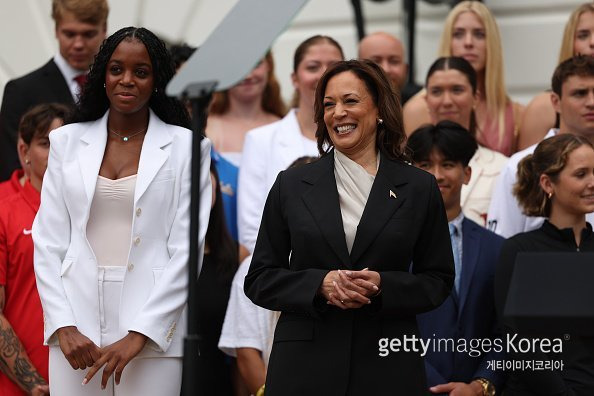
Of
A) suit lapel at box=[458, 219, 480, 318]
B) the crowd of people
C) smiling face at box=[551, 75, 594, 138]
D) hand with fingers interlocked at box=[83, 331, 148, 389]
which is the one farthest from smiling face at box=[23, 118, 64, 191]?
smiling face at box=[551, 75, 594, 138]

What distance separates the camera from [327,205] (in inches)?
184

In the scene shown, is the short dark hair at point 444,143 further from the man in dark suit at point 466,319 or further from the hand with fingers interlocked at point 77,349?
the hand with fingers interlocked at point 77,349

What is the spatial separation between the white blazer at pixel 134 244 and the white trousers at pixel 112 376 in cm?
3

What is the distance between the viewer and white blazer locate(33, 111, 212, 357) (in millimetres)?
4945

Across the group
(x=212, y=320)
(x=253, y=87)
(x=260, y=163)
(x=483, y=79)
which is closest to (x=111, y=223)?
(x=212, y=320)

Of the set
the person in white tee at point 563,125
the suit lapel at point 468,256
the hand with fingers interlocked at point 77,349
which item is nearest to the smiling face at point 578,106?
the person in white tee at point 563,125

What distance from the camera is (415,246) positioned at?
4762 mm

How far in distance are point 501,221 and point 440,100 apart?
0.90 metres

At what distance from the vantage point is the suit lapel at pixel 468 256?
5.72 metres

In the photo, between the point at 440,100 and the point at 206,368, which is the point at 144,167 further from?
the point at 440,100

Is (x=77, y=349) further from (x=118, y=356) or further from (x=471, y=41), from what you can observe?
(x=471, y=41)

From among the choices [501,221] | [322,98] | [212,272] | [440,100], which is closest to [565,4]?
[440,100]

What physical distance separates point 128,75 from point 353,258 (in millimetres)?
1195

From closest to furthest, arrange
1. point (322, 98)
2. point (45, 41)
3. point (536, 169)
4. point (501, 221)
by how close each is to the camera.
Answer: point (322, 98), point (536, 169), point (501, 221), point (45, 41)
